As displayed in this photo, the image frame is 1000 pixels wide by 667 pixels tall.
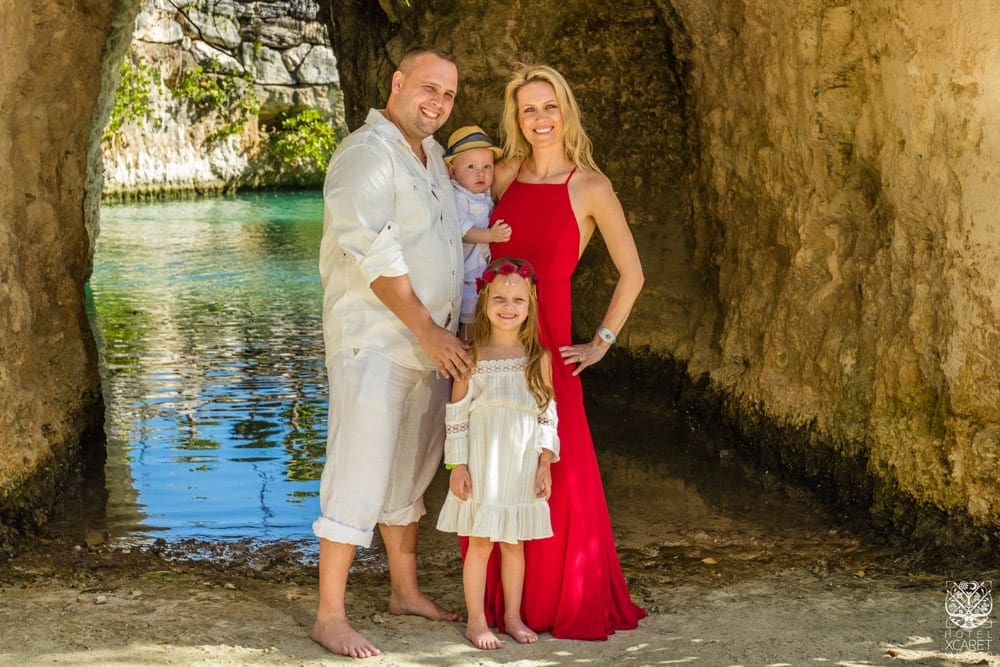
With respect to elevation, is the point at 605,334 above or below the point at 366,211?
below

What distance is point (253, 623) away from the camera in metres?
4.36

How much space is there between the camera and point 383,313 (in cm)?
413

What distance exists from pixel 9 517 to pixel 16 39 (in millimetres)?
2152

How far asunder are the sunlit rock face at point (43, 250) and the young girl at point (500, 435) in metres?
2.30

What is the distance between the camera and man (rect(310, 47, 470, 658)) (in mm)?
3973

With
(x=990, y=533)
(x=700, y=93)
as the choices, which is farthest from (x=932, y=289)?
(x=700, y=93)

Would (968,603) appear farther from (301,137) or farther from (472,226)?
(301,137)

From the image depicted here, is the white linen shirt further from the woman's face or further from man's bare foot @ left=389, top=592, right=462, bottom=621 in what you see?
man's bare foot @ left=389, top=592, right=462, bottom=621

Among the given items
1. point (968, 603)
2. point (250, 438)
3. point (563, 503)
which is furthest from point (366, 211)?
point (250, 438)

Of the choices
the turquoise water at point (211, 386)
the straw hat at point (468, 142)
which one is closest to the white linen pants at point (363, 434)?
the straw hat at point (468, 142)

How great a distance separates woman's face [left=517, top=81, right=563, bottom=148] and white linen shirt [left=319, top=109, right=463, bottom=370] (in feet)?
1.20

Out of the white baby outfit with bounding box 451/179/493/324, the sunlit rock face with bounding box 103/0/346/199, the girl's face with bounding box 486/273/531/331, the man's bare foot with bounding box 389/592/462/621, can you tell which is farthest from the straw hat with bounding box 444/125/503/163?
the sunlit rock face with bounding box 103/0/346/199

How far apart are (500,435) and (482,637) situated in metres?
0.68

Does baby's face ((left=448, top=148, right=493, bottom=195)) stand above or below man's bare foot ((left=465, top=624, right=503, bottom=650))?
above
